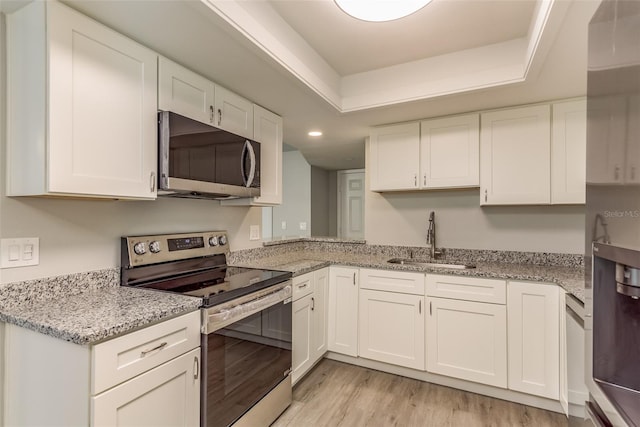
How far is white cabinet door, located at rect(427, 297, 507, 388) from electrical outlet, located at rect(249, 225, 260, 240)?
148cm

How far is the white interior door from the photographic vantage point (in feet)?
18.1

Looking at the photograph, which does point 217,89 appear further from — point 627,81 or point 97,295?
point 627,81

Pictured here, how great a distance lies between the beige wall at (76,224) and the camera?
4.31ft

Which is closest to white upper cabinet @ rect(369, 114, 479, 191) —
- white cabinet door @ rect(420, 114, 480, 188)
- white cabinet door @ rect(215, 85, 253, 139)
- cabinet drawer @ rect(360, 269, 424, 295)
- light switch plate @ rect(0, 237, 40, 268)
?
white cabinet door @ rect(420, 114, 480, 188)

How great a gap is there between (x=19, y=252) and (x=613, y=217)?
2.09 meters

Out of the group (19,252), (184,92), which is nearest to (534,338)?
(184,92)

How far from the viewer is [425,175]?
8.90 feet

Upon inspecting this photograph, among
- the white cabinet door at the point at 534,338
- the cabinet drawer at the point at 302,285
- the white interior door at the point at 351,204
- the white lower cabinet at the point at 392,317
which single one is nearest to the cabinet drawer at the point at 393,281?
the white lower cabinet at the point at 392,317

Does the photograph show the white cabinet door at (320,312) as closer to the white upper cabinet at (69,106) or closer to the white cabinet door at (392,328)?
the white cabinet door at (392,328)

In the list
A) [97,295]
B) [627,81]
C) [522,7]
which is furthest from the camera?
[522,7]

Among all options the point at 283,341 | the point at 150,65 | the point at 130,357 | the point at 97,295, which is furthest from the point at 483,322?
the point at 150,65

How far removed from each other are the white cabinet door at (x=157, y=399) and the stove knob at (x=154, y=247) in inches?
26.6

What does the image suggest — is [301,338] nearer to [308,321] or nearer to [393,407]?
[308,321]

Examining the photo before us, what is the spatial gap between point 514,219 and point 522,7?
5.24 ft
